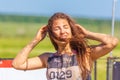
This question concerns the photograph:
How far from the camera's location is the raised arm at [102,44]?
14.1 ft

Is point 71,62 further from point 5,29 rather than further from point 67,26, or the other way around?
point 5,29

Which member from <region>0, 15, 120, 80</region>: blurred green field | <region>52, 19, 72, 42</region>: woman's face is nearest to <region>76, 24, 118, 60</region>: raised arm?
<region>52, 19, 72, 42</region>: woman's face

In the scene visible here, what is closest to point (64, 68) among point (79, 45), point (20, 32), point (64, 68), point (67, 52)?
point (64, 68)

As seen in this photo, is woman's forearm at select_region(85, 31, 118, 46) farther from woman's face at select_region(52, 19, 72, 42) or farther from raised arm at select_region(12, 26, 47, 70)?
raised arm at select_region(12, 26, 47, 70)

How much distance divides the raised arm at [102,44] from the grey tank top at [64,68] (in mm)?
174

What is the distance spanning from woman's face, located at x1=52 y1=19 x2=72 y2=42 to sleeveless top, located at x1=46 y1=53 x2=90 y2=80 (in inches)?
6.6

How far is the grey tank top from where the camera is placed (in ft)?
13.8

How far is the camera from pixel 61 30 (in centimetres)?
419

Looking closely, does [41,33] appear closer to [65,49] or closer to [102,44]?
[65,49]

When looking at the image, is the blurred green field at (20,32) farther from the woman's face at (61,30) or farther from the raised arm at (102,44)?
the woman's face at (61,30)

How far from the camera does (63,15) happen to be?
14.2ft

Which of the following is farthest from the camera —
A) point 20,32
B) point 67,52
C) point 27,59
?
point 20,32

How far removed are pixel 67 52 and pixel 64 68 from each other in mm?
133

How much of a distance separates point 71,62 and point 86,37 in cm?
27
